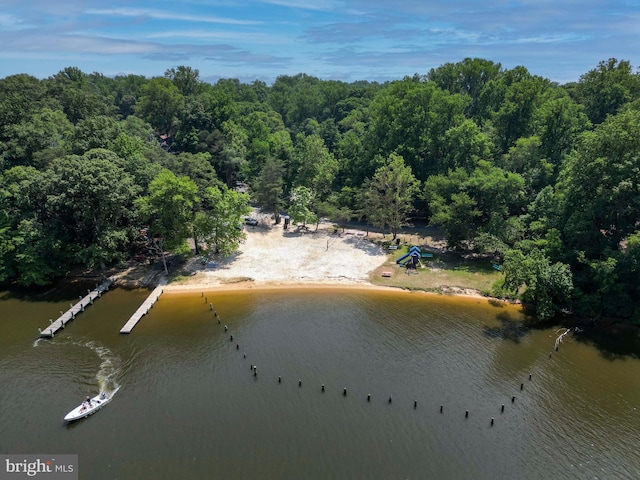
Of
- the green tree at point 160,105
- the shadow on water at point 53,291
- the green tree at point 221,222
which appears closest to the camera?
the shadow on water at point 53,291

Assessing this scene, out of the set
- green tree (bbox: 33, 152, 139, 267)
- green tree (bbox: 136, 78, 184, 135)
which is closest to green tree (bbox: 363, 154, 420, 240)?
green tree (bbox: 33, 152, 139, 267)

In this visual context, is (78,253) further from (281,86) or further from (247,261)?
(281,86)

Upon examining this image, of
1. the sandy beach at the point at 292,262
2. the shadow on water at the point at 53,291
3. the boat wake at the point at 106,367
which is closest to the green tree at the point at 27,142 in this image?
the shadow on water at the point at 53,291

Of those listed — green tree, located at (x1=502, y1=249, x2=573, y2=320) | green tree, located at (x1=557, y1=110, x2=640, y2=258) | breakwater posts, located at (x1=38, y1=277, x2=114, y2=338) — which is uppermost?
green tree, located at (x1=557, y1=110, x2=640, y2=258)

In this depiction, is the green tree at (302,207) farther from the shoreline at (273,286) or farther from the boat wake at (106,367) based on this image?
the boat wake at (106,367)

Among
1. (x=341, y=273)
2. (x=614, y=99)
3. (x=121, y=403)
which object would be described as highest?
(x=614, y=99)

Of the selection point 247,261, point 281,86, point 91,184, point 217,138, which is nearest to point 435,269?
point 247,261

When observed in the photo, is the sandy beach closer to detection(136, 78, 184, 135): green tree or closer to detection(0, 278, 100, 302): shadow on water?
detection(0, 278, 100, 302): shadow on water
